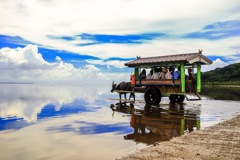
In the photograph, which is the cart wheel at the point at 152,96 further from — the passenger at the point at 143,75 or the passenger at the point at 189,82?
the passenger at the point at 189,82

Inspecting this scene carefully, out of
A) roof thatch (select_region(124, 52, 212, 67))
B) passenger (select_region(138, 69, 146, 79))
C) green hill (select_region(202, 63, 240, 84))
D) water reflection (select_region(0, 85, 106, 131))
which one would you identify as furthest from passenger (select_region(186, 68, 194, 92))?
green hill (select_region(202, 63, 240, 84))

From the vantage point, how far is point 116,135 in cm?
927

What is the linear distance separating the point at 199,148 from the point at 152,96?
43.5 ft

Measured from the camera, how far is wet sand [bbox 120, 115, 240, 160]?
6.03 metres

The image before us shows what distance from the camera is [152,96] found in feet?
65.5

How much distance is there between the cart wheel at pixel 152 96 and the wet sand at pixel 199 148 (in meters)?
10.7

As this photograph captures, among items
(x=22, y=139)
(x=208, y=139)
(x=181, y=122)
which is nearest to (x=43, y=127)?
(x=22, y=139)

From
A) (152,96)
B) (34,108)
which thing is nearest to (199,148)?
(152,96)

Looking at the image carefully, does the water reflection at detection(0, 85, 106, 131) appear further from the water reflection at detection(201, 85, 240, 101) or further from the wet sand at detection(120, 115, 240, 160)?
the water reflection at detection(201, 85, 240, 101)

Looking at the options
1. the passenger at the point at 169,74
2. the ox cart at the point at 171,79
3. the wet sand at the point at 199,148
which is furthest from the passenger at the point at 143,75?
the wet sand at the point at 199,148

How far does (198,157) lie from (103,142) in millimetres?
3229

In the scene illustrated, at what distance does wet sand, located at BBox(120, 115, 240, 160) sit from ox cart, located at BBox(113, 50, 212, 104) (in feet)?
32.0

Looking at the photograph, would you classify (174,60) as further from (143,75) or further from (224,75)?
(224,75)

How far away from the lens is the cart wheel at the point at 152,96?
64.2 ft
